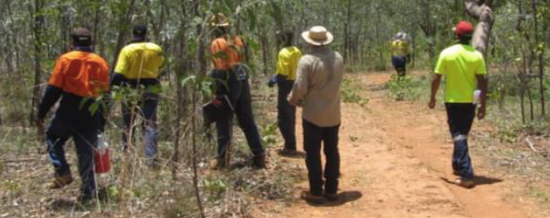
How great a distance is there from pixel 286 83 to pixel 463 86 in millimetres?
2358

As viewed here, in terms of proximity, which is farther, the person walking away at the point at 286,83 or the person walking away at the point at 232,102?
the person walking away at the point at 286,83

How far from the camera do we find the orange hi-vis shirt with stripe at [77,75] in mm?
5875

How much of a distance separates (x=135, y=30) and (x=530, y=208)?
424 centimetres

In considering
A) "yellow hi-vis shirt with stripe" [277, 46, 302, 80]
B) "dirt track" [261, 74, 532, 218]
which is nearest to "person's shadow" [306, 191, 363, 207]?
"dirt track" [261, 74, 532, 218]

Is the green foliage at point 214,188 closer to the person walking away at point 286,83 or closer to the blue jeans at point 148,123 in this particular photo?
the blue jeans at point 148,123

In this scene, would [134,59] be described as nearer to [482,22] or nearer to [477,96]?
[477,96]

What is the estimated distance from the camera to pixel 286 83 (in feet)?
27.9

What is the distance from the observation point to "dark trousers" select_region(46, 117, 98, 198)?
6008 millimetres

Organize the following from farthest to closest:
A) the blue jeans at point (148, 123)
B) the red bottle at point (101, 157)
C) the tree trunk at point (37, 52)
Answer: the tree trunk at point (37, 52) → the blue jeans at point (148, 123) → the red bottle at point (101, 157)

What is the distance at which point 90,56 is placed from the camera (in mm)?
5988

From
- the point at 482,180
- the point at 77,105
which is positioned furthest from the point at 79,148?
the point at 482,180

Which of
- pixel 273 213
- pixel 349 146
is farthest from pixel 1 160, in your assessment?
pixel 349 146

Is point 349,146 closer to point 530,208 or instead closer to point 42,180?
point 530,208

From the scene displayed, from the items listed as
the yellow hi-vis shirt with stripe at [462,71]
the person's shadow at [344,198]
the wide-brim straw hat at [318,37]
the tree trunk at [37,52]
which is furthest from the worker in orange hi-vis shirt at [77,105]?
the yellow hi-vis shirt with stripe at [462,71]
